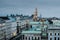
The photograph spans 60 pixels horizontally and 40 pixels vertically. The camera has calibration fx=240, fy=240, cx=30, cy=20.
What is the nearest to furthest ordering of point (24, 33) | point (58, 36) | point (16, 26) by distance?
point (58, 36), point (24, 33), point (16, 26)

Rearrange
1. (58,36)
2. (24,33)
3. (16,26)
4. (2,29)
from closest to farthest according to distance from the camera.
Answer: (58,36)
(24,33)
(2,29)
(16,26)

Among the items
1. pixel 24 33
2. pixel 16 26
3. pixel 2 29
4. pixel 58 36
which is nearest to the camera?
pixel 58 36

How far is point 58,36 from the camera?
2219cm

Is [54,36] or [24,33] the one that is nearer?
[54,36]

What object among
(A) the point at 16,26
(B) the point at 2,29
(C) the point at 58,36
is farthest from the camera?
(A) the point at 16,26

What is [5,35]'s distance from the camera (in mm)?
27844

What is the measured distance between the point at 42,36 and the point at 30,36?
1210 millimetres

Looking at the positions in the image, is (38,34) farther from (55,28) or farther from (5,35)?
(5,35)

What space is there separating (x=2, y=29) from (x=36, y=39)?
501cm

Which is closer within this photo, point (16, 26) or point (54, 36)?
point (54, 36)

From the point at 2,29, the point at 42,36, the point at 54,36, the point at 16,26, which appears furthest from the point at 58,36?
the point at 16,26

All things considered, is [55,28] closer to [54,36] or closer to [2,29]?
[54,36]

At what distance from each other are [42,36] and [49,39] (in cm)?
159

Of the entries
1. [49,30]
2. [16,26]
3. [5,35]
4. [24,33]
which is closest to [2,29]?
[5,35]
